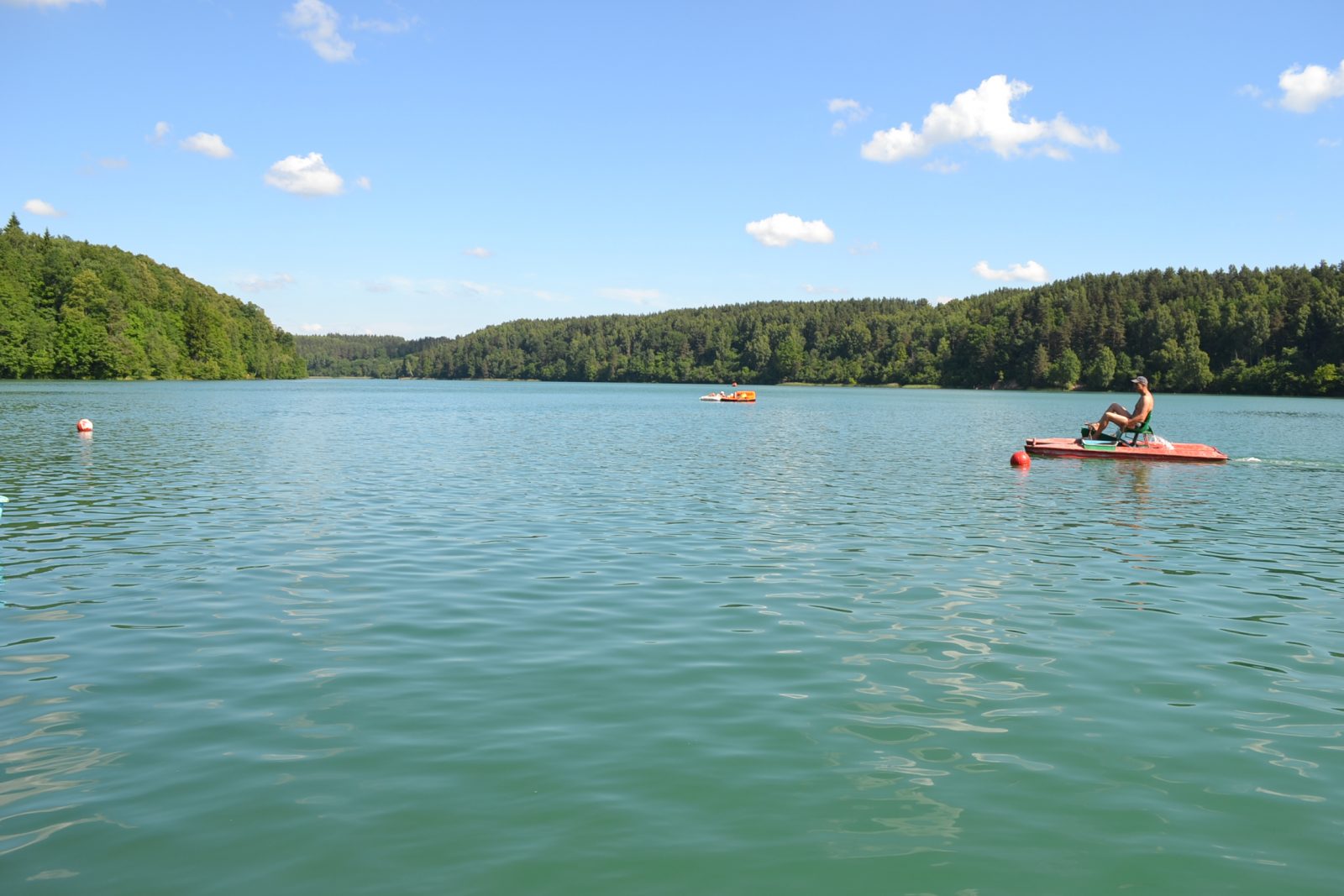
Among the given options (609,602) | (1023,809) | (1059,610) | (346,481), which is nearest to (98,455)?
(346,481)

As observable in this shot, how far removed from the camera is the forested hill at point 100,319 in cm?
11869

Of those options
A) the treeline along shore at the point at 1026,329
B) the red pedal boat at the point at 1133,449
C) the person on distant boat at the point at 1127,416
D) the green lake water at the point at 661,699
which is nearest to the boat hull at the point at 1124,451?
the red pedal boat at the point at 1133,449

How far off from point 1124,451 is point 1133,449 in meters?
0.33

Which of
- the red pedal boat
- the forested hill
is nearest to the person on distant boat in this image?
the red pedal boat

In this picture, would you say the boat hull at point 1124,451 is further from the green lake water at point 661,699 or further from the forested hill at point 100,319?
the forested hill at point 100,319

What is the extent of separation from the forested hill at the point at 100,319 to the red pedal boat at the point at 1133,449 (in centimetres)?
12026

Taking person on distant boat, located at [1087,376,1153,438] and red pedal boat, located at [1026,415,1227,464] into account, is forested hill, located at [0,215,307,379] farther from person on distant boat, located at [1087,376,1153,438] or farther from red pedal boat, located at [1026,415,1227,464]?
person on distant boat, located at [1087,376,1153,438]

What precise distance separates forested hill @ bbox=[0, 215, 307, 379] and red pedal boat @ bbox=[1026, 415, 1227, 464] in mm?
120256

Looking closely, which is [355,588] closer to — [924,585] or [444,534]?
[444,534]

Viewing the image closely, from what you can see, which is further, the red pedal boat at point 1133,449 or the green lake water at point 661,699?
the red pedal boat at point 1133,449

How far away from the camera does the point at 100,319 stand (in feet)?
418

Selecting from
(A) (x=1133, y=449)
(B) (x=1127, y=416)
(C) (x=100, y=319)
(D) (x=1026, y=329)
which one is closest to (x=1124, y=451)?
(A) (x=1133, y=449)

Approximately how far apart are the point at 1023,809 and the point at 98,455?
33085 millimetres

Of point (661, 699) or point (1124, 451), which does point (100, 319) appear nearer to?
point (1124, 451)
